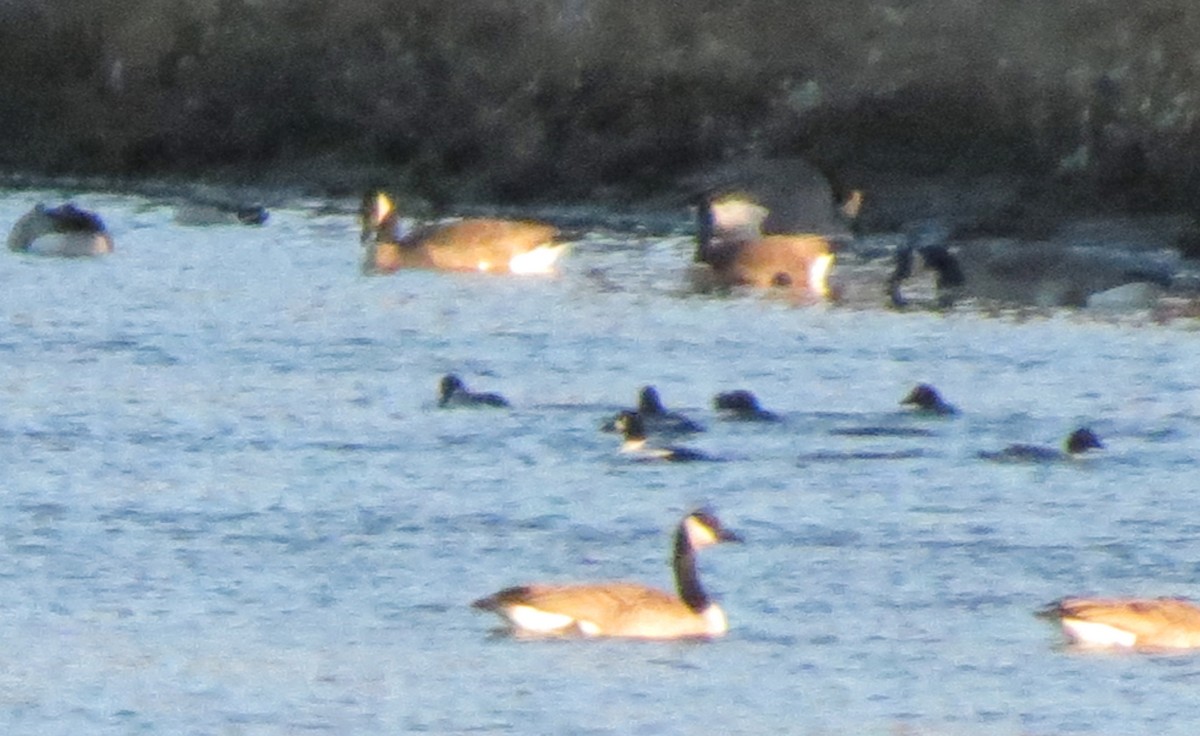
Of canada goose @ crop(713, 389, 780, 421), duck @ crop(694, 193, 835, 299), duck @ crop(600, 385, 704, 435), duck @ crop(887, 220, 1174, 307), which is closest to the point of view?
duck @ crop(600, 385, 704, 435)

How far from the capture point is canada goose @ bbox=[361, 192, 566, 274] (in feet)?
94.4

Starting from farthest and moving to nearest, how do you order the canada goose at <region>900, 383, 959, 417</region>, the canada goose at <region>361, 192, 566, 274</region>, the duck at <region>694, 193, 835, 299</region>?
1. the canada goose at <region>361, 192, 566, 274</region>
2. the duck at <region>694, 193, 835, 299</region>
3. the canada goose at <region>900, 383, 959, 417</region>

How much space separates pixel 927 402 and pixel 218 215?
13.3 m

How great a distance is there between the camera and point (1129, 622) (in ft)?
45.2

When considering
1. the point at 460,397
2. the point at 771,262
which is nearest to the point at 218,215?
the point at 771,262

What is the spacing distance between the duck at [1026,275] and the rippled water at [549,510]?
35.0 inches

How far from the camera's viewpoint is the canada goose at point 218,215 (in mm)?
32125

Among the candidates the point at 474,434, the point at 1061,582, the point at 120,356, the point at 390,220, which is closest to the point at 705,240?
the point at 390,220

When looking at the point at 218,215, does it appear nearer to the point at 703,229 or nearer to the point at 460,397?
the point at 703,229

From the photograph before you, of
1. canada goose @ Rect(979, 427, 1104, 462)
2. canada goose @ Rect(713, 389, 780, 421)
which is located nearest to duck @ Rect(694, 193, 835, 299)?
canada goose @ Rect(713, 389, 780, 421)

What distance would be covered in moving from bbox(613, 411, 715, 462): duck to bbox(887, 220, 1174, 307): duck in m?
7.68

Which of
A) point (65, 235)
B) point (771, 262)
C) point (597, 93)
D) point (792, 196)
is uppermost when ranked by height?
point (597, 93)

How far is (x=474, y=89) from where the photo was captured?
3888 centimetres

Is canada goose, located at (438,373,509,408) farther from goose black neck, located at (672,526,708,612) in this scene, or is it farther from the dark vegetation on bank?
the dark vegetation on bank
